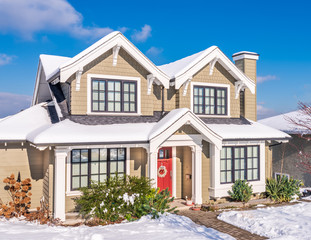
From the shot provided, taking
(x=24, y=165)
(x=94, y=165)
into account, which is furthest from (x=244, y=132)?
(x=24, y=165)

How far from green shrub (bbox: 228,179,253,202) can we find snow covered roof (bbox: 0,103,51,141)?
27.6 feet

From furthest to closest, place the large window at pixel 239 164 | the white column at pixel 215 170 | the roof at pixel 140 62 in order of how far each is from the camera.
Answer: the large window at pixel 239 164 < the white column at pixel 215 170 < the roof at pixel 140 62

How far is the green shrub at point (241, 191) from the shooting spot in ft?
43.1

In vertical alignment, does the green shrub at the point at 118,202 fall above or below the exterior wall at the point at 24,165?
below

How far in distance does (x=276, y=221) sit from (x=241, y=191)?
3265 millimetres

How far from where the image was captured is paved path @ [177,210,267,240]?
8898 mm

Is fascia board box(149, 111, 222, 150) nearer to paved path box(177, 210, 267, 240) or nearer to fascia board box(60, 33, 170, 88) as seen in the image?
fascia board box(60, 33, 170, 88)

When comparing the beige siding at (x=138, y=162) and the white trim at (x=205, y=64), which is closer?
the beige siding at (x=138, y=162)

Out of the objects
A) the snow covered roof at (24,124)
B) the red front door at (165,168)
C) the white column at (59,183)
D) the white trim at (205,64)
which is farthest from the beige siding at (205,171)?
the snow covered roof at (24,124)

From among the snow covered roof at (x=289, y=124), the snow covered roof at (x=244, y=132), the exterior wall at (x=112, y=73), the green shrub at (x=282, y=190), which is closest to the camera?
the exterior wall at (x=112, y=73)

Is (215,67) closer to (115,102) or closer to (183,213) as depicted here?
(115,102)

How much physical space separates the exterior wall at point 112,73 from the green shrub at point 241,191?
16.5 feet

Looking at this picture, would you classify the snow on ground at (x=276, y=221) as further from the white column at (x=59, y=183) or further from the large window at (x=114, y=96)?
the large window at (x=114, y=96)

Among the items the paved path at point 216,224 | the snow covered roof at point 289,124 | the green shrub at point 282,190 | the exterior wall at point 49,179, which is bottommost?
the paved path at point 216,224
